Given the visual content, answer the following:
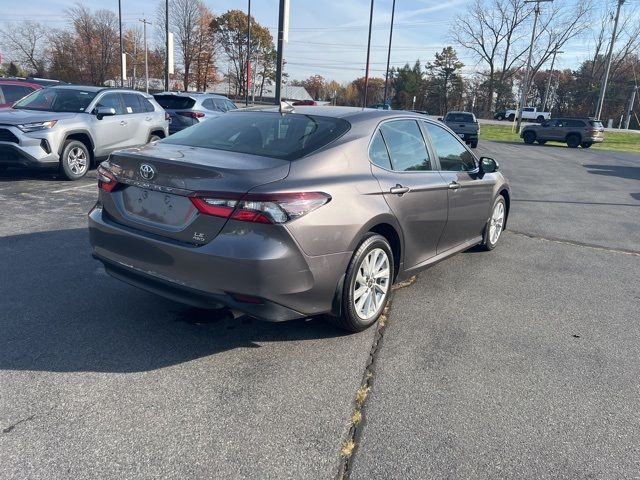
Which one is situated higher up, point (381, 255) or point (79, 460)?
point (381, 255)

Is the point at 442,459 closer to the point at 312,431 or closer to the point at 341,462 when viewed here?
the point at 341,462

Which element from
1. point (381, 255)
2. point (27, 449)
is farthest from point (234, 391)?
point (381, 255)

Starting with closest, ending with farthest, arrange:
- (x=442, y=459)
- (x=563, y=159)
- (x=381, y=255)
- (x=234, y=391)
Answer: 1. (x=442, y=459)
2. (x=234, y=391)
3. (x=381, y=255)
4. (x=563, y=159)

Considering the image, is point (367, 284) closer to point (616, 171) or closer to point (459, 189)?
point (459, 189)

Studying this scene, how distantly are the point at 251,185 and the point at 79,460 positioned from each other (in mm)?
1640

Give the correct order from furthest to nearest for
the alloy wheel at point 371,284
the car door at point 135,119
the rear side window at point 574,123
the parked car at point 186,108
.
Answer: the rear side window at point 574,123
the parked car at point 186,108
the car door at point 135,119
the alloy wheel at point 371,284

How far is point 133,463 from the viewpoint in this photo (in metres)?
2.34

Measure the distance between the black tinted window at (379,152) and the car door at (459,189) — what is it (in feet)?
2.83

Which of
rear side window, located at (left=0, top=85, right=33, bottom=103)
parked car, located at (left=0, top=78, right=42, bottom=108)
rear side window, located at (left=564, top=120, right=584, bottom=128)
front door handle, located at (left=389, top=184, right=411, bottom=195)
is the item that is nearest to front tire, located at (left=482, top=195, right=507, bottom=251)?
front door handle, located at (left=389, top=184, right=411, bottom=195)

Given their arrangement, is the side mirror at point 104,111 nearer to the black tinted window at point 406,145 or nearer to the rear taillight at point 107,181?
the rear taillight at point 107,181

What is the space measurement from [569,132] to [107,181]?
32119 millimetres

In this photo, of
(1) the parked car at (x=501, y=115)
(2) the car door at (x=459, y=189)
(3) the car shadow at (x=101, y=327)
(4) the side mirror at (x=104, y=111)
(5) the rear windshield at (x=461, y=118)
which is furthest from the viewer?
(1) the parked car at (x=501, y=115)

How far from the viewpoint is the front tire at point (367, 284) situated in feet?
11.6

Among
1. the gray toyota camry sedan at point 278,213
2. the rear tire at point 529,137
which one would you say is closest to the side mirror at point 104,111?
the gray toyota camry sedan at point 278,213
